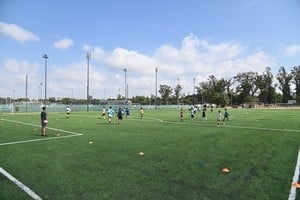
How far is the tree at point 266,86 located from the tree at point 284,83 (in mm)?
4762

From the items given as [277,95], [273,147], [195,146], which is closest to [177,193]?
[195,146]

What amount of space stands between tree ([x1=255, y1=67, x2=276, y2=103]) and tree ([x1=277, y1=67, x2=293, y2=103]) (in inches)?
187

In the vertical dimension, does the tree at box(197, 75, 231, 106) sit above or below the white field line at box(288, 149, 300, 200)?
above

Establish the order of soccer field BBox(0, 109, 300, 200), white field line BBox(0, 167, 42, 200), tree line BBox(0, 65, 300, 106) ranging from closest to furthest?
white field line BBox(0, 167, 42, 200) → soccer field BBox(0, 109, 300, 200) → tree line BBox(0, 65, 300, 106)

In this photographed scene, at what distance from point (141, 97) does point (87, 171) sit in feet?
464

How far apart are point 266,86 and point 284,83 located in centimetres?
871

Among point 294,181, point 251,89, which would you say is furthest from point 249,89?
point 294,181

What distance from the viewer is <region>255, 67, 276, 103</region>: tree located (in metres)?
130

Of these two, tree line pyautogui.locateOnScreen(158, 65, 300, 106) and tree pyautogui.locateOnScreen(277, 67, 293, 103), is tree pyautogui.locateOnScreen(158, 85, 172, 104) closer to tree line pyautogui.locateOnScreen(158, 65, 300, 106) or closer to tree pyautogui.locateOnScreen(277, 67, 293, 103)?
tree line pyautogui.locateOnScreen(158, 65, 300, 106)

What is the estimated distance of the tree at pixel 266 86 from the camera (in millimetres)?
130375

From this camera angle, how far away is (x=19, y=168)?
8.47 meters

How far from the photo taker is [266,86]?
430 feet

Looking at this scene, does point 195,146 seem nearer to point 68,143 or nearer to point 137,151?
point 137,151

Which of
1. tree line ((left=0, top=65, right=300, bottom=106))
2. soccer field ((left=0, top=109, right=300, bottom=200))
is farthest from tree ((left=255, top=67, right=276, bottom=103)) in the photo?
Result: soccer field ((left=0, top=109, right=300, bottom=200))
